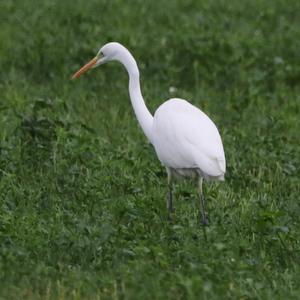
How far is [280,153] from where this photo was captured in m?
9.35

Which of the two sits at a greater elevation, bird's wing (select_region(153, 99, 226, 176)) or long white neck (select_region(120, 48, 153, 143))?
long white neck (select_region(120, 48, 153, 143))

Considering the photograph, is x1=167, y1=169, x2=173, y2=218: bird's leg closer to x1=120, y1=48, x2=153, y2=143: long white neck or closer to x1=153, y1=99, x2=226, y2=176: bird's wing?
x1=153, y1=99, x2=226, y2=176: bird's wing

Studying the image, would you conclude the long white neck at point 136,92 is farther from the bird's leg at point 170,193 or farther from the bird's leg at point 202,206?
the bird's leg at point 202,206

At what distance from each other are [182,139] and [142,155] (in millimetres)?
1586

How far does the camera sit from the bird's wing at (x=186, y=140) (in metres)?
7.57

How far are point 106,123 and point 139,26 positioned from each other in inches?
116

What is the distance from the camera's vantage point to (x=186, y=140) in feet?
25.5

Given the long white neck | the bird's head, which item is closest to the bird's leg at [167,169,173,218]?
the long white neck

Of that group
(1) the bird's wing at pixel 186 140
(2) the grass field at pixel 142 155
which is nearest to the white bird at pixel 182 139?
(1) the bird's wing at pixel 186 140

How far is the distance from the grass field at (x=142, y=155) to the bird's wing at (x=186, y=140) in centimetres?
37

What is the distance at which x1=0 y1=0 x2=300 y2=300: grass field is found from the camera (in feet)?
21.5

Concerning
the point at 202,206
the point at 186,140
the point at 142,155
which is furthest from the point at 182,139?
the point at 142,155

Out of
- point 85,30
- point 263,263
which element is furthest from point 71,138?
point 85,30

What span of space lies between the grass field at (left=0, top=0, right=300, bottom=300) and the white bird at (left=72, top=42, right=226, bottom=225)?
29cm
